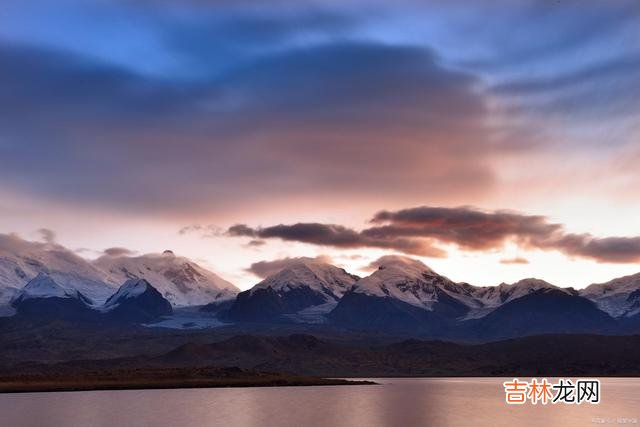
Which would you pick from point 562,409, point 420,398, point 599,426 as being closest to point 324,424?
point 599,426

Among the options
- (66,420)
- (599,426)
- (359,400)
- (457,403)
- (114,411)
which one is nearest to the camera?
(599,426)

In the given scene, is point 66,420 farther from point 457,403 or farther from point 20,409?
point 457,403

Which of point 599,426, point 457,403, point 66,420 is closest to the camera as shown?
point 599,426

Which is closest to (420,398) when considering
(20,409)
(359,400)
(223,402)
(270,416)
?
(359,400)

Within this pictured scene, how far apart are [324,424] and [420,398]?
68611 mm

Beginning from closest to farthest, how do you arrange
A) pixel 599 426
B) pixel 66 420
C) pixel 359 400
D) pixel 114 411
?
pixel 599 426 → pixel 66 420 → pixel 114 411 → pixel 359 400

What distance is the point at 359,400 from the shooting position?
166375 millimetres

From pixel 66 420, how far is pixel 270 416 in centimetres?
2667

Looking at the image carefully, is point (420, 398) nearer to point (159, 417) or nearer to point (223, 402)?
point (223, 402)

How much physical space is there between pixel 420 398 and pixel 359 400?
1449 centimetres

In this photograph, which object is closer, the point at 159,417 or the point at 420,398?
the point at 159,417

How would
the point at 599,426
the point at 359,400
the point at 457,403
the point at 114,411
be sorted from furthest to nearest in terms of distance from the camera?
the point at 359,400
the point at 457,403
the point at 114,411
the point at 599,426

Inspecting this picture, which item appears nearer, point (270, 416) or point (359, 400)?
point (270, 416)

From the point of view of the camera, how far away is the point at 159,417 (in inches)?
4813
